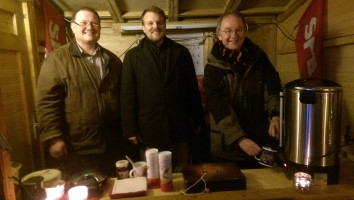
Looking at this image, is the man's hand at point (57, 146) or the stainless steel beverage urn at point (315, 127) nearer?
the stainless steel beverage urn at point (315, 127)

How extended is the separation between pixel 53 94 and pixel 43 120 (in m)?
0.18

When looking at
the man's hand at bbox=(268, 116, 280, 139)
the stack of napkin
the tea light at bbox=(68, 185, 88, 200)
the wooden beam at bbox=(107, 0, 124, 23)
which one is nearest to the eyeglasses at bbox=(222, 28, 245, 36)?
the man's hand at bbox=(268, 116, 280, 139)

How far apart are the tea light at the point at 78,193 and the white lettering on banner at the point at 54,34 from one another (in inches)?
77.8

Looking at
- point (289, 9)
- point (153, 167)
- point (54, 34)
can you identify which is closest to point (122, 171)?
point (153, 167)

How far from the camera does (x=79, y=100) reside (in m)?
1.75

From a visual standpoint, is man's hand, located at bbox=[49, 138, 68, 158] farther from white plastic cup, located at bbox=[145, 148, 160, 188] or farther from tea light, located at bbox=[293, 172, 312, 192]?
tea light, located at bbox=[293, 172, 312, 192]

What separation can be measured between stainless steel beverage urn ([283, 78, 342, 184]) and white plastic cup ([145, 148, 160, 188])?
662 millimetres

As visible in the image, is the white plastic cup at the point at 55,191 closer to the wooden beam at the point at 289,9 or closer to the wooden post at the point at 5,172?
the wooden post at the point at 5,172

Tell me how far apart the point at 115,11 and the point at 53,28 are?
2.27ft

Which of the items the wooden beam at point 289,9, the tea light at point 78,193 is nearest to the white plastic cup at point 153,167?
the tea light at point 78,193

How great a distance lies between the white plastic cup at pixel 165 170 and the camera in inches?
47.2

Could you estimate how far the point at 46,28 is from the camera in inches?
103

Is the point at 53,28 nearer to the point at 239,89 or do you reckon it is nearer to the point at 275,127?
the point at 239,89

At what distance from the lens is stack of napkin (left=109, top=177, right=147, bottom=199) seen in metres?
1.18
